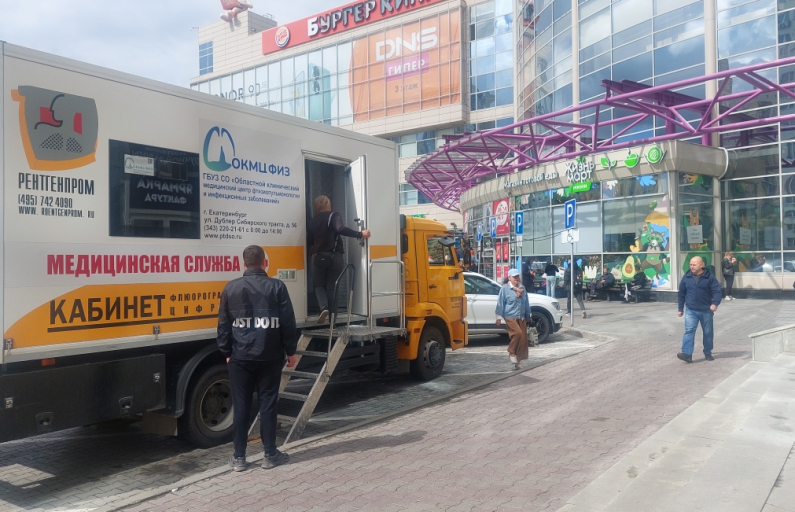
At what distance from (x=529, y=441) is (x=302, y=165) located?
3723 millimetres

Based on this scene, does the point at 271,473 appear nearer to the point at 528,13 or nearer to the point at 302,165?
the point at 302,165

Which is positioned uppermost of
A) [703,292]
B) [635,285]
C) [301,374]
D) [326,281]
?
[326,281]

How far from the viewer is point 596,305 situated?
22656 mm

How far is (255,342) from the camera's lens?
16.9 ft

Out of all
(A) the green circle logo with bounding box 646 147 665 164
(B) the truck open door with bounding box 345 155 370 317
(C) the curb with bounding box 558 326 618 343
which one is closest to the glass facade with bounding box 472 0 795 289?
(A) the green circle logo with bounding box 646 147 665 164

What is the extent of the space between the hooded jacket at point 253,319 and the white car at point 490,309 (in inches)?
295

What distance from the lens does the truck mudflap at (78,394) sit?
4504mm

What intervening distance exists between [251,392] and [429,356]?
13.5ft

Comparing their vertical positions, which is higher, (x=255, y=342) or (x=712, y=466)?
(x=255, y=342)

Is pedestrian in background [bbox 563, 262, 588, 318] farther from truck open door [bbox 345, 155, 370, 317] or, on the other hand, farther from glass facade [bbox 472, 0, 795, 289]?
truck open door [bbox 345, 155, 370, 317]

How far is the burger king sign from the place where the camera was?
52438 millimetres

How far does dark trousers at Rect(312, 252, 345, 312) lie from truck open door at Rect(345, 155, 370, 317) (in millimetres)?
Result: 371

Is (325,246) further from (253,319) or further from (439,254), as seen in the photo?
(439,254)

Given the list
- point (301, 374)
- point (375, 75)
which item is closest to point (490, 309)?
point (301, 374)
